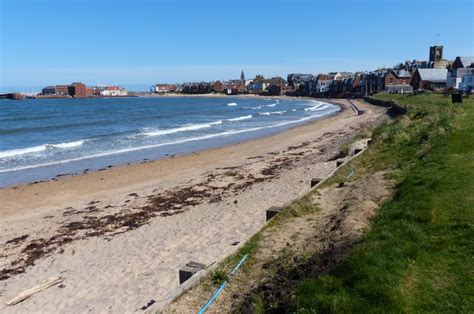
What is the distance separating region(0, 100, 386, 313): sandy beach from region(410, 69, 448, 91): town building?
78.8m

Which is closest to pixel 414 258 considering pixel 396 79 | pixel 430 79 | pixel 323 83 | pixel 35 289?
pixel 35 289

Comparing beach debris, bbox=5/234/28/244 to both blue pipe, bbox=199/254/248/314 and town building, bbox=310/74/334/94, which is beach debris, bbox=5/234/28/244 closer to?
blue pipe, bbox=199/254/248/314

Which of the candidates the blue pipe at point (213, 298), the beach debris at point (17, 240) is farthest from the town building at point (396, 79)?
the blue pipe at point (213, 298)

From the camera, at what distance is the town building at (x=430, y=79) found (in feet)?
297

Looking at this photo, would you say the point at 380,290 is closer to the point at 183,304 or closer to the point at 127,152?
the point at 183,304

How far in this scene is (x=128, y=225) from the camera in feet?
42.3

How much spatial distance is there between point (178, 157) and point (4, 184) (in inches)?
403

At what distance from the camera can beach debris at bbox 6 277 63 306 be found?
27.5ft

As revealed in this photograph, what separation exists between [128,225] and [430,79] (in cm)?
9465

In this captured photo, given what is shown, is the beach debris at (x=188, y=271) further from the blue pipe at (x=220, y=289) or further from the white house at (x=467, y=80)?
the white house at (x=467, y=80)

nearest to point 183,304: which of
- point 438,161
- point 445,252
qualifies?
point 445,252

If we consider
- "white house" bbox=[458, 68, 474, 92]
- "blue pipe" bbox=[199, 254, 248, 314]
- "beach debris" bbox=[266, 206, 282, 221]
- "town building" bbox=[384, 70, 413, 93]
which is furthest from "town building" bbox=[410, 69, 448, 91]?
"blue pipe" bbox=[199, 254, 248, 314]

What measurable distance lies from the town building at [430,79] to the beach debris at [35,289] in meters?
94.3

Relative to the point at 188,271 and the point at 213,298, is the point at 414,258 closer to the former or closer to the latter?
the point at 213,298
